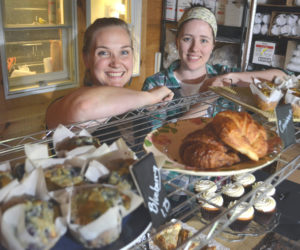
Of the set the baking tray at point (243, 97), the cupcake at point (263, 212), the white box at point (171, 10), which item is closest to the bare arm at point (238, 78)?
the baking tray at point (243, 97)

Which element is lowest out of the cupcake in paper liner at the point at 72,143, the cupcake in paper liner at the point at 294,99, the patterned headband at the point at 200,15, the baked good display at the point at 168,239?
the baked good display at the point at 168,239

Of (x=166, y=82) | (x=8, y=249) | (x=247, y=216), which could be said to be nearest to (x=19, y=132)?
(x=166, y=82)

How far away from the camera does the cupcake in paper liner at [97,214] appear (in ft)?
1.45

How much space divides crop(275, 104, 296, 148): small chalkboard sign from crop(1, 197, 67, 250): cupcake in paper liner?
0.62 m

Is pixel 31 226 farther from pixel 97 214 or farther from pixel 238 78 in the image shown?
pixel 238 78

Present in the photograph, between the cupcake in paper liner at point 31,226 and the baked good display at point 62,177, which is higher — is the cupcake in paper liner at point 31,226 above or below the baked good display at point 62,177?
below

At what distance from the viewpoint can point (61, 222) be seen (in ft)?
1.46

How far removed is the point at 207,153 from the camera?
2.23ft

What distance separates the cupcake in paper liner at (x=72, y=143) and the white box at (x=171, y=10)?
3505 millimetres

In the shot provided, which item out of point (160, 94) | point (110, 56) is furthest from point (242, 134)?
point (110, 56)

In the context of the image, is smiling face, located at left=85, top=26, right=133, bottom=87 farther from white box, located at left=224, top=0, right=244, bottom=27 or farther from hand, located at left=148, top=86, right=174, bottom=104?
white box, located at left=224, top=0, right=244, bottom=27

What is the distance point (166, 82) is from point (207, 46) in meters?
Result: 0.30

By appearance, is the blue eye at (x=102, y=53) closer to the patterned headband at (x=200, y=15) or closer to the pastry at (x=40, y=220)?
the patterned headband at (x=200, y=15)

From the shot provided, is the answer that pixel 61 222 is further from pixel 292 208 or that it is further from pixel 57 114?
pixel 292 208
